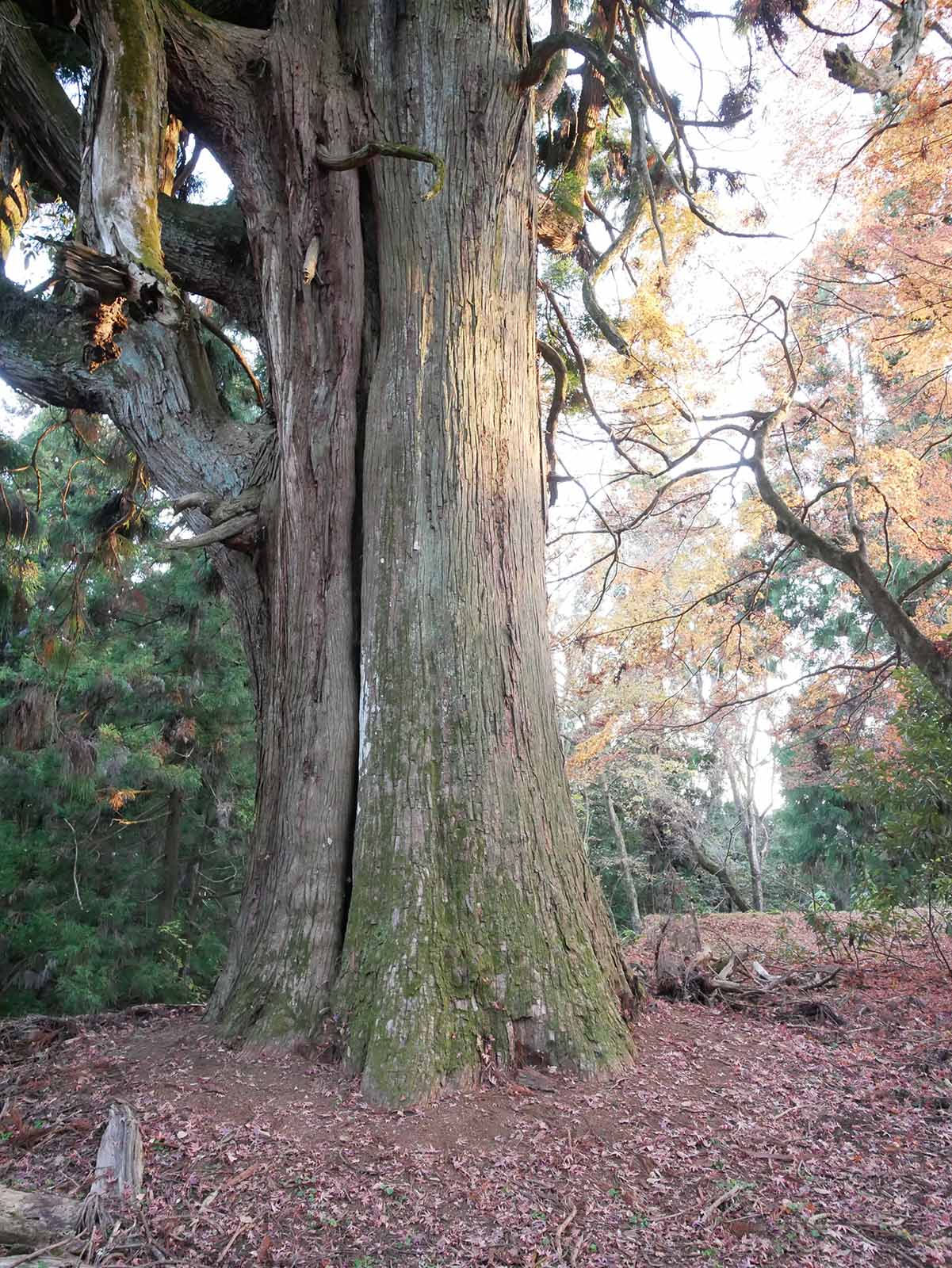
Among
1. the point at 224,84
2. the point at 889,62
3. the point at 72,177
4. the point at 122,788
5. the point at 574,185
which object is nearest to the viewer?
the point at 889,62

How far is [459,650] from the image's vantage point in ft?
12.0

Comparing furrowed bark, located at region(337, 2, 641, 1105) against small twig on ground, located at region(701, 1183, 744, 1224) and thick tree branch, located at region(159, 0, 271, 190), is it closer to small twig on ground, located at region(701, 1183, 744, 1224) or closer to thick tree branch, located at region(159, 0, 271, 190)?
thick tree branch, located at region(159, 0, 271, 190)

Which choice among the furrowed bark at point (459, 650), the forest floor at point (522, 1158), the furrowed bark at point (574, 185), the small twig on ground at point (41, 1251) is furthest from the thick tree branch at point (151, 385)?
the small twig on ground at point (41, 1251)

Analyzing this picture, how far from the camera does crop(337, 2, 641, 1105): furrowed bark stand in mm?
3166

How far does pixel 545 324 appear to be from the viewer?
24.6ft

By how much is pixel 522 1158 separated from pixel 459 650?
194 centimetres

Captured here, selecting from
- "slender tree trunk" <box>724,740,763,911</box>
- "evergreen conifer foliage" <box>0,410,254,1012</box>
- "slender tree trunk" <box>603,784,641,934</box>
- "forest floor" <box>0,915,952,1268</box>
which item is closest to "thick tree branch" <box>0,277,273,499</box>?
"forest floor" <box>0,915,952,1268</box>

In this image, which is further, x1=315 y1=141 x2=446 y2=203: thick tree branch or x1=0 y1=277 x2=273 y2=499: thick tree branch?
x1=0 y1=277 x2=273 y2=499: thick tree branch

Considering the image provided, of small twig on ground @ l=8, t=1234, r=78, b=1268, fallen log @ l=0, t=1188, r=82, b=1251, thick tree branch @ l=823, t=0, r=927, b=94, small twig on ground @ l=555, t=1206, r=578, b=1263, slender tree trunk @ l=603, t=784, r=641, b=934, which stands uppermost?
thick tree branch @ l=823, t=0, r=927, b=94

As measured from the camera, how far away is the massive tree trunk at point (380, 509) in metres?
3.28

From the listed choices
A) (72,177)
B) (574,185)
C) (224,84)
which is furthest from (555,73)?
(72,177)

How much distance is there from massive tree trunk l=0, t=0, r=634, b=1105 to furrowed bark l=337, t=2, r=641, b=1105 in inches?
0.5

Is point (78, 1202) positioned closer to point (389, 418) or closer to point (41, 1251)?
point (41, 1251)

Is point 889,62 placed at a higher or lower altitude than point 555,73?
lower
